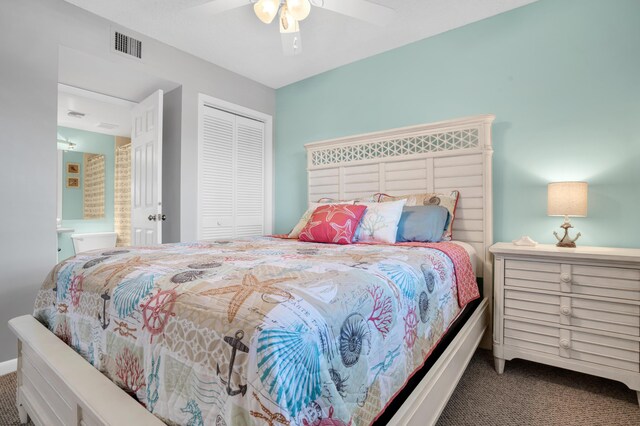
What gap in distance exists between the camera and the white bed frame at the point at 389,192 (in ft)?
3.36

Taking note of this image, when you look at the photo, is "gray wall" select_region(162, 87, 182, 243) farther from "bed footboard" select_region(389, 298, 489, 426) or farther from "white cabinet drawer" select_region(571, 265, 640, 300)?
"white cabinet drawer" select_region(571, 265, 640, 300)

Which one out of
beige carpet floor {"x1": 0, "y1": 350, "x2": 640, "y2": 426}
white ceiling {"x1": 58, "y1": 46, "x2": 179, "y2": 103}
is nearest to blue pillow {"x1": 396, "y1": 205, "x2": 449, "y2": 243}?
beige carpet floor {"x1": 0, "y1": 350, "x2": 640, "y2": 426}

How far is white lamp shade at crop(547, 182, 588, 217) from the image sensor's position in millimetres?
1944

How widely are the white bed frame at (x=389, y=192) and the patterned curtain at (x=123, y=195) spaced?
3.20m

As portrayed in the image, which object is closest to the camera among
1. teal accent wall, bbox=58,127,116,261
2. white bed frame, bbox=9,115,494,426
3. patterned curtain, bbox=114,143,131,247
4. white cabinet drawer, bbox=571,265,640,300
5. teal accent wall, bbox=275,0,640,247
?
white bed frame, bbox=9,115,494,426

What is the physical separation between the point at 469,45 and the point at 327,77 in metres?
1.44

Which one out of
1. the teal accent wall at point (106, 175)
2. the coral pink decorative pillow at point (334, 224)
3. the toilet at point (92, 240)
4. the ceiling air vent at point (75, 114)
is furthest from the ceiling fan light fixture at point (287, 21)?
the teal accent wall at point (106, 175)

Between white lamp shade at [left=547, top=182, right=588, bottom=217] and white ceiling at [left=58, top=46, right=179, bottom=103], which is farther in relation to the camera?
white ceiling at [left=58, top=46, right=179, bottom=103]

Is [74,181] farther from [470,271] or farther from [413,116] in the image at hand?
[470,271]

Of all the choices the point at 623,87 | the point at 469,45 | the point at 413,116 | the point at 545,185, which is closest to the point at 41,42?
the point at 413,116

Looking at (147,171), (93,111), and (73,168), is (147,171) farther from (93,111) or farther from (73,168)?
(73,168)

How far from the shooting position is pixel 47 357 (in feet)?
3.96

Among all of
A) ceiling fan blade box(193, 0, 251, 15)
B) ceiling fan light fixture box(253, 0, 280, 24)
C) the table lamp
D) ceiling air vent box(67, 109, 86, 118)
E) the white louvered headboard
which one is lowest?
the table lamp

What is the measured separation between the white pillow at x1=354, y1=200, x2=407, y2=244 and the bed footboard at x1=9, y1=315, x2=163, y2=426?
63.5 inches
